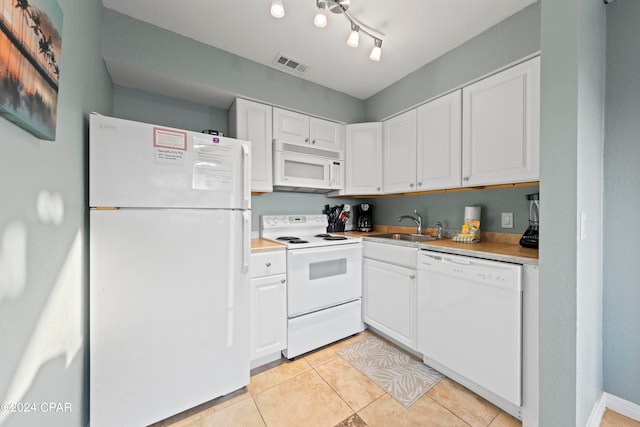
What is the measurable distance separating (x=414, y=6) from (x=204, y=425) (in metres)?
2.82

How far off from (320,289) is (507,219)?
156cm

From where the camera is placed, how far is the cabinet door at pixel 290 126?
2.24 m

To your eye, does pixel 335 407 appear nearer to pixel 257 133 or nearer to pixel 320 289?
pixel 320 289

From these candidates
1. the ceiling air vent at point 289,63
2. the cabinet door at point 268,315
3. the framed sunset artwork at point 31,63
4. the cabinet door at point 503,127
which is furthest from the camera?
the ceiling air vent at point 289,63

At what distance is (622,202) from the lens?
1394mm

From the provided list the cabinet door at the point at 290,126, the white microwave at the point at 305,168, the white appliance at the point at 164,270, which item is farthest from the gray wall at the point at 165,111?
the white appliance at the point at 164,270

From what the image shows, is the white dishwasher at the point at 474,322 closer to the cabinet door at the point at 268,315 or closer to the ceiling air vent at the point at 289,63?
the cabinet door at the point at 268,315

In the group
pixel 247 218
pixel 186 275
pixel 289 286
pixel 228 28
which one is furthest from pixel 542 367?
pixel 228 28

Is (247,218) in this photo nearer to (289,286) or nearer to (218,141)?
(218,141)

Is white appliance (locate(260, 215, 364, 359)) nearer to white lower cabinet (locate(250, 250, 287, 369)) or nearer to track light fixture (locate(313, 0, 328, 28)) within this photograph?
white lower cabinet (locate(250, 250, 287, 369))

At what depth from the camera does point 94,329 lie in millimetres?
1169

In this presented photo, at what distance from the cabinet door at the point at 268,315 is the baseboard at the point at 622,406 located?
6.63 feet

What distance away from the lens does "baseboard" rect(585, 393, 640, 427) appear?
1.31 meters

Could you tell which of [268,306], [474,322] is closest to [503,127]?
[474,322]
